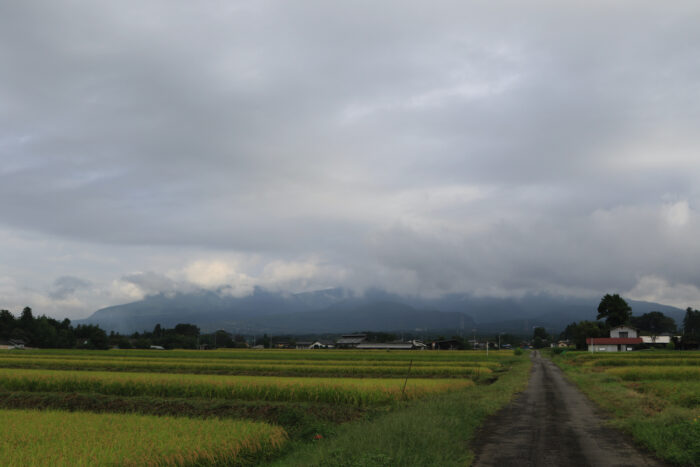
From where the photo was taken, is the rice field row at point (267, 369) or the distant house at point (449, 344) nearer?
the rice field row at point (267, 369)

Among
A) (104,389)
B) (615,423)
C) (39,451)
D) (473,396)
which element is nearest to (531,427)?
(615,423)

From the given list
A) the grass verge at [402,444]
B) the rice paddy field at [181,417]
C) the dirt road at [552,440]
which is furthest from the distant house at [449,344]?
the grass verge at [402,444]

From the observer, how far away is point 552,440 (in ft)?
53.3

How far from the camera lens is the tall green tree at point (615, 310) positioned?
147 meters

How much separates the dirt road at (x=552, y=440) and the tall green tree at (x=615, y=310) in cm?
13959

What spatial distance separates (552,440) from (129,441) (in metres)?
12.9

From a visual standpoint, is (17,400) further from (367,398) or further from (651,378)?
(651,378)

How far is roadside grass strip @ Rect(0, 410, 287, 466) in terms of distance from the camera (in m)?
12.0

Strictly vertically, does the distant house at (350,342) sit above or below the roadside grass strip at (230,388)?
below

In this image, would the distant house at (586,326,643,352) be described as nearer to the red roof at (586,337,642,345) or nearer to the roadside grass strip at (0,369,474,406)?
the red roof at (586,337,642,345)

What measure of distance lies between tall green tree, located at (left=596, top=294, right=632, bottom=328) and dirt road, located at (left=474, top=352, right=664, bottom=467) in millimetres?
139587

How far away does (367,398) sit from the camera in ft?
84.9

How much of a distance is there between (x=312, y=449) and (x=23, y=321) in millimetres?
170100

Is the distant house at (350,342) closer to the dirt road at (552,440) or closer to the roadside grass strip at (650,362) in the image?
the roadside grass strip at (650,362)
